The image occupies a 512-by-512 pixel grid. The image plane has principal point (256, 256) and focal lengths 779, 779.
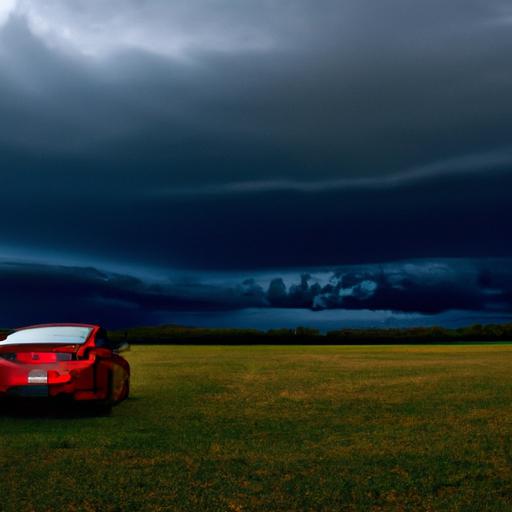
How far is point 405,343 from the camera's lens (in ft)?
225

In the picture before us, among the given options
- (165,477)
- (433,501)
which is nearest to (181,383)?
(165,477)

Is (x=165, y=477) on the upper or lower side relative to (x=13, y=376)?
lower

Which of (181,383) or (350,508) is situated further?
(181,383)

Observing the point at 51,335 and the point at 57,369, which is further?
the point at 51,335

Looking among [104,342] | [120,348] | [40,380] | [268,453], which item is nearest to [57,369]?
[40,380]

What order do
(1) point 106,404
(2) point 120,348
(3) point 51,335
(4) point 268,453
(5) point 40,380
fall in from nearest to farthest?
1. (4) point 268,453
2. (5) point 40,380
3. (1) point 106,404
4. (3) point 51,335
5. (2) point 120,348

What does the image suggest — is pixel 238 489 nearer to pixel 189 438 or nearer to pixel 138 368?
pixel 189 438

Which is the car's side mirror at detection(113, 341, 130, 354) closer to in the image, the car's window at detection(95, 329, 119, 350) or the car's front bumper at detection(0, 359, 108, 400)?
the car's window at detection(95, 329, 119, 350)

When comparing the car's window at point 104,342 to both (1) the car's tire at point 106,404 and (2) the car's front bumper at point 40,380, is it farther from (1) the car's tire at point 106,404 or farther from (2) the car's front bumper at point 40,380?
(2) the car's front bumper at point 40,380

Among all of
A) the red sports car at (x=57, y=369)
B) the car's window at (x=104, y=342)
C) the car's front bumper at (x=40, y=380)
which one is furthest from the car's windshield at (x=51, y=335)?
the car's front bumper at (x=40, y=380)

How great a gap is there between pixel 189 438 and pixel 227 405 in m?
4.29

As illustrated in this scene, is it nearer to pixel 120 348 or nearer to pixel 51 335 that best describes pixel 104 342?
pixel 120 348

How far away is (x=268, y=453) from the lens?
9.39 meters

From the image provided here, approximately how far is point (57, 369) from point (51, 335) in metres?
1.19
